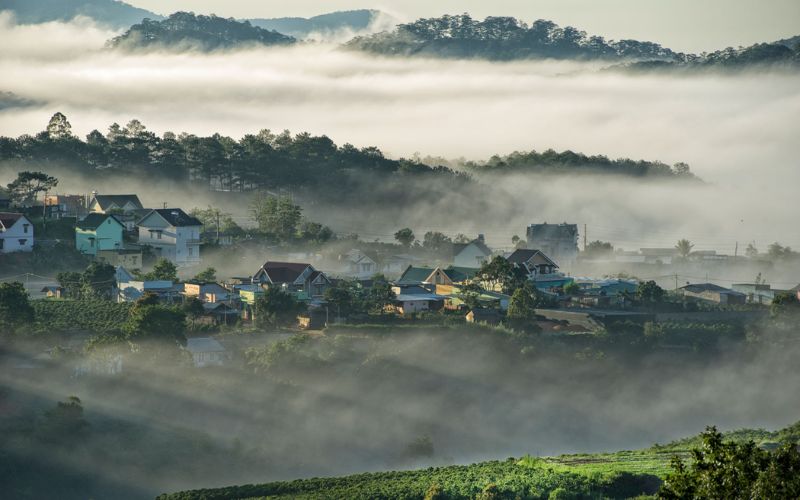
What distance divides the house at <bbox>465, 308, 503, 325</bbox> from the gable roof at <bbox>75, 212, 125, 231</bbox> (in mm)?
17257

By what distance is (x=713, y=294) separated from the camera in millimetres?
56250

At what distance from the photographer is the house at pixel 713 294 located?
183 ft

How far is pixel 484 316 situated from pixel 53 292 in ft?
55.2

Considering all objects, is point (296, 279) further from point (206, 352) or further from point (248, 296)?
point (206, 352)

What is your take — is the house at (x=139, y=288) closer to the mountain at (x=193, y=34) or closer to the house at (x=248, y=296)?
the house at (x=248, y=296)

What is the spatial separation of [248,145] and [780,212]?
4354 centimetres

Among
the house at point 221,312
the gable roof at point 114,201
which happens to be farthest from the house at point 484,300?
the gable roof at point 114,201

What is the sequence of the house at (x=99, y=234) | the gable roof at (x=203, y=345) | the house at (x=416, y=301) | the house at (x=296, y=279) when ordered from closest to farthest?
the gable roof at (x=203, y=345) → the house at (x=416, y=301) → the house at (x=296, y=279) → the house at (x=99, y=234)

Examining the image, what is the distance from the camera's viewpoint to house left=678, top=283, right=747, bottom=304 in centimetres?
5569

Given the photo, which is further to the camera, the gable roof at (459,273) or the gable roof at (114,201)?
the gable roof at (114,201)

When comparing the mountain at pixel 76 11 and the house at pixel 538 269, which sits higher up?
the mountain at pixel 76 11

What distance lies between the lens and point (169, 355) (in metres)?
39.8

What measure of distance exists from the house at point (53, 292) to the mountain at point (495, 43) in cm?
9344

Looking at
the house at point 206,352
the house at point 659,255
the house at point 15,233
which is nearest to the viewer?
the house at point 206,352
